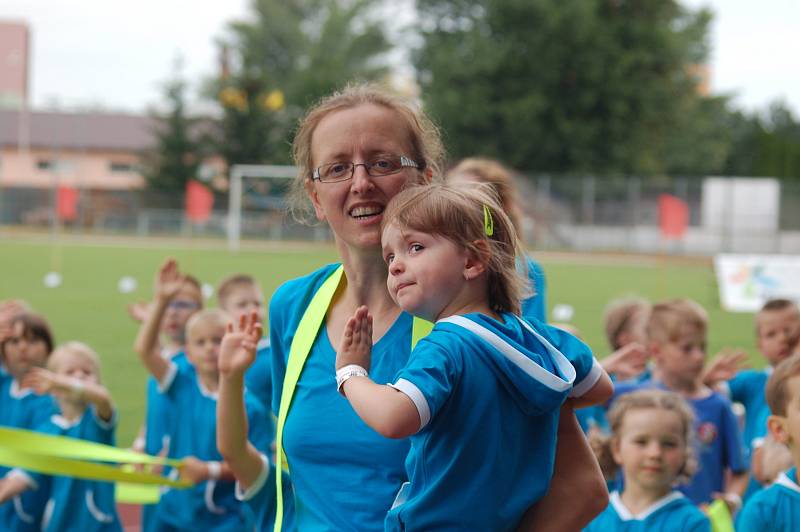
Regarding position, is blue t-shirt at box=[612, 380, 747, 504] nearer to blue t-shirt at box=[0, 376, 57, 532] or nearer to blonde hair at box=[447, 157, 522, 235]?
blonde hair at box=[447, 157, 522, 235]

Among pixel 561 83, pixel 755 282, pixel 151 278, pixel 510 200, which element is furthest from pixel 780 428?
pixel 561 83

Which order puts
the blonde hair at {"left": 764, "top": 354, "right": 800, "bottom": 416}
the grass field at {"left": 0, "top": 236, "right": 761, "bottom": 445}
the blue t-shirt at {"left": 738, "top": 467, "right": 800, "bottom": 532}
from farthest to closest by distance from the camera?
the grass field at {"left": 0, "top": 236, "right": 761, "bottom": 445} < the blonde hair at {"left": 764, "top": 354, "right": 800, "bottom": 416} < the blue t-shirt at {"left": 738, "top": 467, "right": 800, "bottom": 532}

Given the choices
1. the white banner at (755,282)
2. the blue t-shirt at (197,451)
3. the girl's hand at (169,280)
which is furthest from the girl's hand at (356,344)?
the white banner at (755,282)

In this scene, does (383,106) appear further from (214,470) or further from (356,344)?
(214,470)

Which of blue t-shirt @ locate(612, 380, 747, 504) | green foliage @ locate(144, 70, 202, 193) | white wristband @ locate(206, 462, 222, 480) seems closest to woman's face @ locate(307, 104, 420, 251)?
white wristband @ locate(206, 462, 222, 480)

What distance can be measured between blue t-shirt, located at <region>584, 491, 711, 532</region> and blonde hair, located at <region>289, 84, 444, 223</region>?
1657mm

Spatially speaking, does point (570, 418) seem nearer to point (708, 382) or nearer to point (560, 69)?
A: point (708, 382)

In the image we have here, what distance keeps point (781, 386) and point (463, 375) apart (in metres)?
1.82

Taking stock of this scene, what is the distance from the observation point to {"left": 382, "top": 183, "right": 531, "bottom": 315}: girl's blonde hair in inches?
75.5

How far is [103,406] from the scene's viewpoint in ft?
14.4

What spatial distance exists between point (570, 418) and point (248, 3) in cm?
6404

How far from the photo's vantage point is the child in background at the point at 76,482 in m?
4.46

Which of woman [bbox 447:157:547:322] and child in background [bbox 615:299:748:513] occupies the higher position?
Result: woman [bbox 447:157:547:322]

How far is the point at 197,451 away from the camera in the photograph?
15.5 feet
